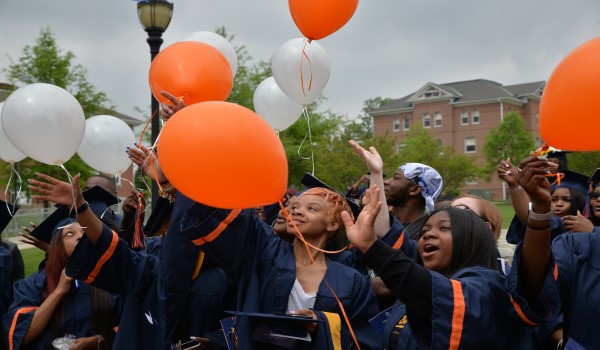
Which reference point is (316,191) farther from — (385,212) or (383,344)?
(383,344)

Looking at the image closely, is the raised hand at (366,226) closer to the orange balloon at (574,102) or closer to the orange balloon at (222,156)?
the orange balloon at (222,156)

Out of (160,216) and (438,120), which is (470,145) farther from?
(160,216)

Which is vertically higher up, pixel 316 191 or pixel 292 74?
pixel 292 74

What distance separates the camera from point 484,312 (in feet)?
8.44

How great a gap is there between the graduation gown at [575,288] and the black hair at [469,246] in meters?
0.30

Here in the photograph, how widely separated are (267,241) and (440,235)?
0.98 meters

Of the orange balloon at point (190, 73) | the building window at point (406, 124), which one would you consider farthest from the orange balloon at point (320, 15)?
the building window at point (406, 124)

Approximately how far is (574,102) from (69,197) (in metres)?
2.58

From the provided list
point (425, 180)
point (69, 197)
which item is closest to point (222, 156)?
point (69, 197)

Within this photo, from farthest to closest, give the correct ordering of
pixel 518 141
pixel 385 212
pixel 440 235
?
pixel 518 141, pixel 385 212, pixel 440 235

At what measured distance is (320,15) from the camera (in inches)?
178

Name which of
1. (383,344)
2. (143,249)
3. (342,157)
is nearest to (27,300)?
(143,249)

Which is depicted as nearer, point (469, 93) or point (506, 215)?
point (506, 215)

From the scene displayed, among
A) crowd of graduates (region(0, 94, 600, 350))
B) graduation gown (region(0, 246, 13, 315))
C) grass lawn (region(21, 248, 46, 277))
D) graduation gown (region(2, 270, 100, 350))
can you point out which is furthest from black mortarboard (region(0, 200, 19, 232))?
grass lawn (region(21, 248, 46, 277))
